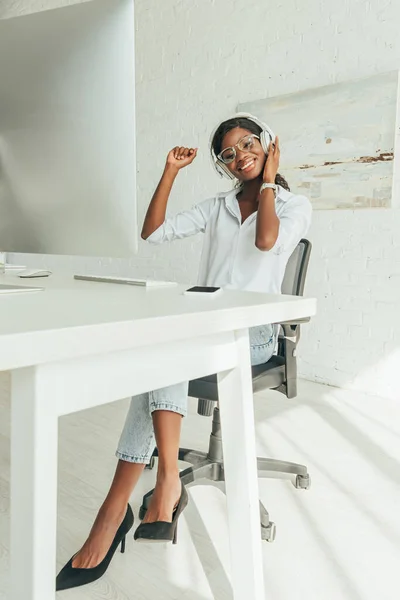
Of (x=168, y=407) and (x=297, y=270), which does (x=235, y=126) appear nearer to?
(x=297, y=270)

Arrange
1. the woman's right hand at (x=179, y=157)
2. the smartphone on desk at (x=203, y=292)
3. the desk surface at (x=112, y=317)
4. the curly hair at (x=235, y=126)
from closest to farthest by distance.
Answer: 1. the desk surface at (x=112, y=317)
2. the smartphone on desk at (x=203, y=292)
3. the woman's right hand at (x=179, y=157)
4. the curly hair at (x=235, y=126)

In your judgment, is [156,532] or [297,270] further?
[297,270]

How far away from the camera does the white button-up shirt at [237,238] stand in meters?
1.62

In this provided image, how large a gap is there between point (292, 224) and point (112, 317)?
112cm

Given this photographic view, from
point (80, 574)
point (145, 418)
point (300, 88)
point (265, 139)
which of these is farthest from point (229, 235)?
point (300, 88)

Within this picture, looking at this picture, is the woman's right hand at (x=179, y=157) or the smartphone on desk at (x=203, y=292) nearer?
the smartphone on desk at (x=203, y=292)

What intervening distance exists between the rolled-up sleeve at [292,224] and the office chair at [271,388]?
0.04 metres

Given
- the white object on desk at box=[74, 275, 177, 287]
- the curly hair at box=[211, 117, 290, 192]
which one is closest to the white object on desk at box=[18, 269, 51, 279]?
the white object on desk at box=[74, 275, 177, 287]

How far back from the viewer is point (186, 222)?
1.82 m

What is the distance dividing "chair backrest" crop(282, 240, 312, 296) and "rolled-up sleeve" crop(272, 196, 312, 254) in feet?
0.08

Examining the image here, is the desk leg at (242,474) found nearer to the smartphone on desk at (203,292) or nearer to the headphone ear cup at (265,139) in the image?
the smartphone on desk at (203,292)

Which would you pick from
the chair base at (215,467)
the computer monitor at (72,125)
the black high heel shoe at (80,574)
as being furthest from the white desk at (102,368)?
the chair base at (215,467)

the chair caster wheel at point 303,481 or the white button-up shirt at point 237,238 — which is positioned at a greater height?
the white button-up shirt at point 237,238

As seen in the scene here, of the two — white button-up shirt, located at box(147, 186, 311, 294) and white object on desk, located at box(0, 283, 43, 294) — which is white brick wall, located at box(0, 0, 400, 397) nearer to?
white button-up shirt, located at box(147, 186, 311, 294)
